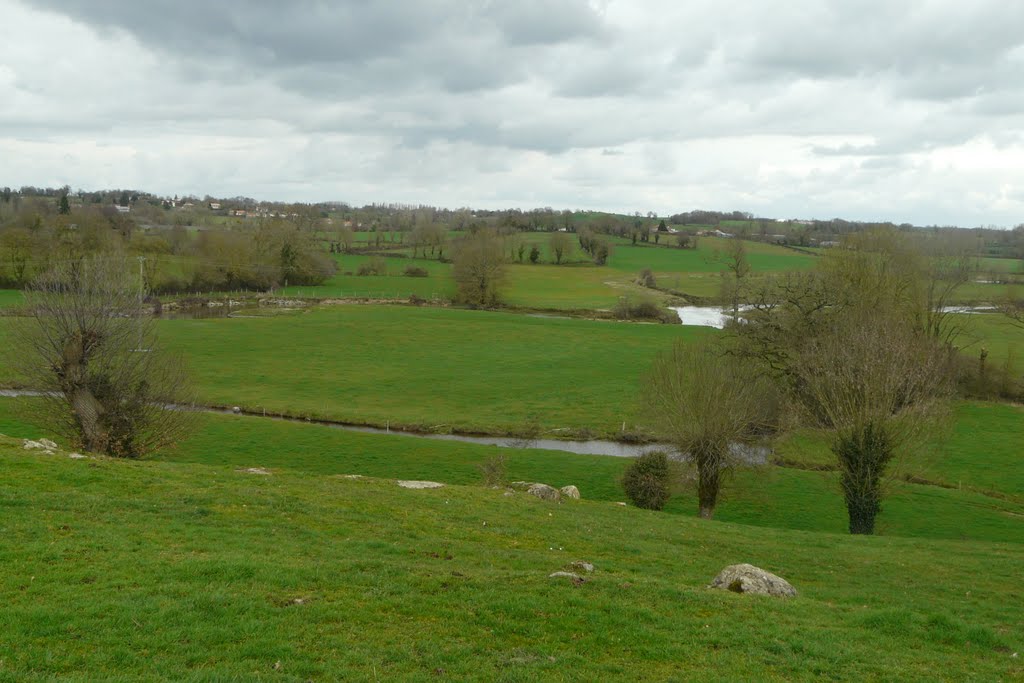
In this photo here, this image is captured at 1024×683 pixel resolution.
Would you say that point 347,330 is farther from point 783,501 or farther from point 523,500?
point 523,500

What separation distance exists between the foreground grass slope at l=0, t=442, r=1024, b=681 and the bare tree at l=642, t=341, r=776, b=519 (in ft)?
40.2

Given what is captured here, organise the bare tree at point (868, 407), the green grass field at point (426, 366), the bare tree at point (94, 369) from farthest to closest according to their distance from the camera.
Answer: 1. the green grass field at point (426, 366)
2. the bare tree at point (868, 407)
3. the bare tree at point (94, 369)

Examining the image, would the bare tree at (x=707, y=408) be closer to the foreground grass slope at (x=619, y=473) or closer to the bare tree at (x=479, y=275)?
the foreground grass slope at (x=619, y=473)

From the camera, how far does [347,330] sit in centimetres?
8631

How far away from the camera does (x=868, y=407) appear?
31.2 meters

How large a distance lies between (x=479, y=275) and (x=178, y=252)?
57082 millimetres

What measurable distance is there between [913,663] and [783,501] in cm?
2743

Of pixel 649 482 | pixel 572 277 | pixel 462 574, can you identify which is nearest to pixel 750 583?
pixel 462 574

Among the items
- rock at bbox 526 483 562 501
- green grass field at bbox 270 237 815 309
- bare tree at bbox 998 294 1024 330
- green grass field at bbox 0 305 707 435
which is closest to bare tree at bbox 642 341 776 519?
rock at bbox 526 483 562 501

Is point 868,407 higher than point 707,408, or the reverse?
point 868,407

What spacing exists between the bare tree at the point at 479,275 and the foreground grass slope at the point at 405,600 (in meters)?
97.3

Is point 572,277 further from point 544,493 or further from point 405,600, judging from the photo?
point 405,600

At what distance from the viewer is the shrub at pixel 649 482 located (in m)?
32.5

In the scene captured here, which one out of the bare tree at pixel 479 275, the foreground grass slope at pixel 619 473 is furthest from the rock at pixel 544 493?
the bare tree at pixel 479 275
